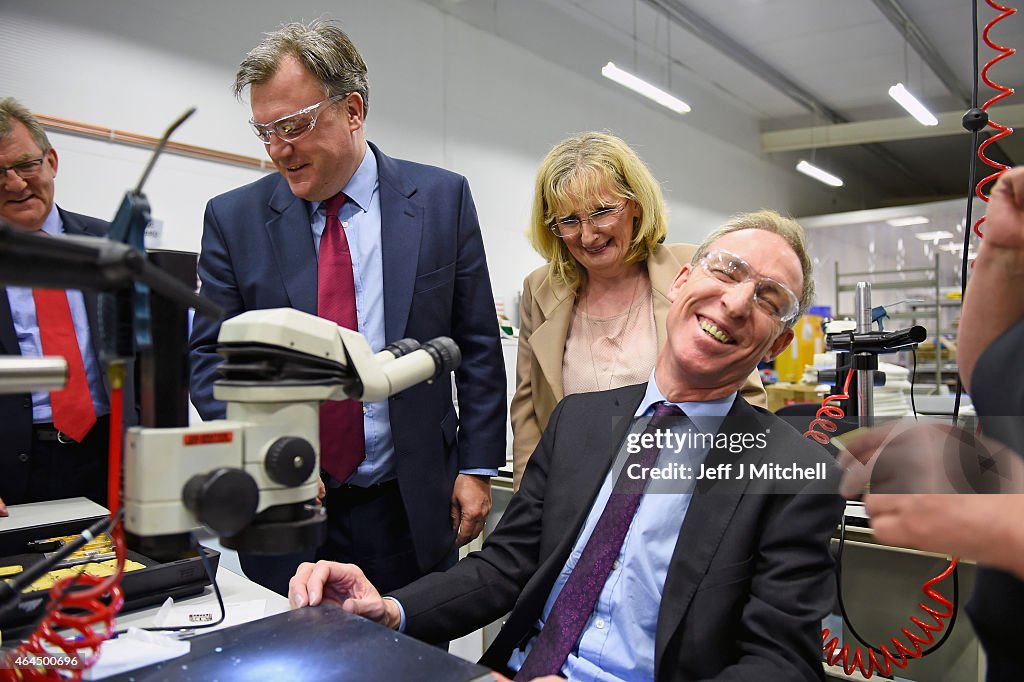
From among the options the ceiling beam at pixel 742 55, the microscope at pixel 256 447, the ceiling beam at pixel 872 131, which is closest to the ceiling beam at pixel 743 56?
the ceiling beam at pixel 742 55

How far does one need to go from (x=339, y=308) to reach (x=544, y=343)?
0.60m

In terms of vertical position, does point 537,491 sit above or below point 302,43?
below

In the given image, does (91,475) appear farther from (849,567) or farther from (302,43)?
(849,567)

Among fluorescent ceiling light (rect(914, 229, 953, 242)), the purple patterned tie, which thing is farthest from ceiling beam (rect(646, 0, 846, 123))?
the purple patterned tie

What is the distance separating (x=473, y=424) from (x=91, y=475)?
107 centimetres

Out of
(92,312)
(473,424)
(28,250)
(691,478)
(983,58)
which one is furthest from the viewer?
(983,58)

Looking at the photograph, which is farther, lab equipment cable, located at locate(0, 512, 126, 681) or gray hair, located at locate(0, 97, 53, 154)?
gray hair, located at locate(0, 97, 53, 154)

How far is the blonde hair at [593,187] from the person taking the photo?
1907mm

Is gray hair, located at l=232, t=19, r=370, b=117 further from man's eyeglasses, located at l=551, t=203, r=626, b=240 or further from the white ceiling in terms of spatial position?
the white ceiling

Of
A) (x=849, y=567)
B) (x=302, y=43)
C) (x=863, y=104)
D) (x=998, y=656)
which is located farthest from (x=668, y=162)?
(x=998, y=656)

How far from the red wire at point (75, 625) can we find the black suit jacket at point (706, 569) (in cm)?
47

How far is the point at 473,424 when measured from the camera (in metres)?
1.76

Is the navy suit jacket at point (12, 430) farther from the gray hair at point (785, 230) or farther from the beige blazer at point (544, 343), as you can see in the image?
the gray hair at point (785, 230)

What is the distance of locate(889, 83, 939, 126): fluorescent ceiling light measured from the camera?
6.26 meters
